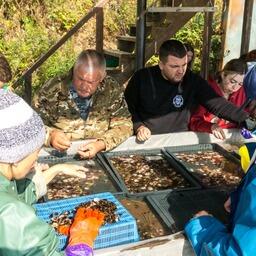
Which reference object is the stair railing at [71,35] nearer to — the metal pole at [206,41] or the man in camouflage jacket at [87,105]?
the metal pole at [206,41]

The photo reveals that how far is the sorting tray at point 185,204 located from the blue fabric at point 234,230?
0.77 ft

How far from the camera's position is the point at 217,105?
4.24 m

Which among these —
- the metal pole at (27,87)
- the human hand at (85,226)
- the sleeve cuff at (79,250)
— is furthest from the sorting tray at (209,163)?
the metal pole at (27,87)

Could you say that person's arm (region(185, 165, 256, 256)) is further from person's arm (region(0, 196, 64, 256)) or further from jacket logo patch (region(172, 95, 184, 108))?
jacket logo patch (region(172, 95, 184, 108))

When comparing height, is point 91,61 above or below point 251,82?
above

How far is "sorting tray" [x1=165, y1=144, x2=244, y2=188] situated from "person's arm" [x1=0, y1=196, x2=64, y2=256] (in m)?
1.68

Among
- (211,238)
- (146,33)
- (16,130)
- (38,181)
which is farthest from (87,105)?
(146,33)

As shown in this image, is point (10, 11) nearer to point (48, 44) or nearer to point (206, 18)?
point (48, 44)

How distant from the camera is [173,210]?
2.75 metres

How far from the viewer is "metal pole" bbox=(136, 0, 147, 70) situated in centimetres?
614

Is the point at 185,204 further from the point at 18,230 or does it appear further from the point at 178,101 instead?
the point at 178,101

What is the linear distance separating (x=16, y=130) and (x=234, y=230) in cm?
110

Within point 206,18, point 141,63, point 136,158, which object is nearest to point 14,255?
point 136,158

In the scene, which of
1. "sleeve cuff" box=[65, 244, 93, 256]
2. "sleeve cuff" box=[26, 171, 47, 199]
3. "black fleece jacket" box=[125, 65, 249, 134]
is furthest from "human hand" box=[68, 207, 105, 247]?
"black fleece jacket" box=[125, 65, 249, 134]
